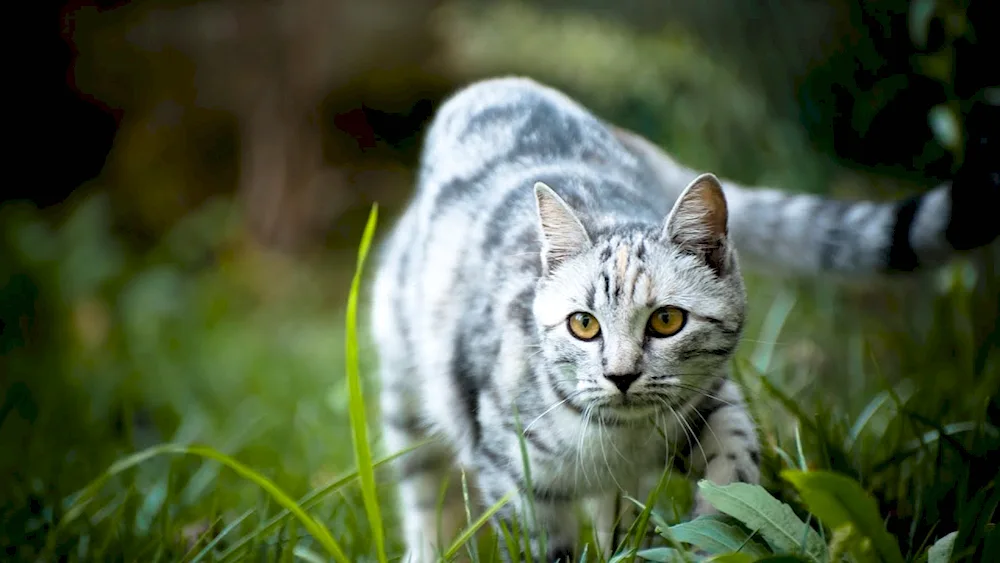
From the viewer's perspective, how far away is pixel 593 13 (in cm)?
515

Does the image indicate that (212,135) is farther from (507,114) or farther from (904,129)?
(904,129)

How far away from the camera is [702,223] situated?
191 cm

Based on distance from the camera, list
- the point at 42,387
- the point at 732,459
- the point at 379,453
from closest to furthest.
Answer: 1. the point at 732,459
2. the point at 379,453
3. the point at 42,387

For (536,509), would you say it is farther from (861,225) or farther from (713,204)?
(861,225)

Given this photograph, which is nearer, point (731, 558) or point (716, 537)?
point (731, 558)

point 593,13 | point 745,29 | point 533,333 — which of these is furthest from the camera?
point 593,13

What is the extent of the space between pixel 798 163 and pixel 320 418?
233 cm

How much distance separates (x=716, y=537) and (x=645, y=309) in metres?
0.46

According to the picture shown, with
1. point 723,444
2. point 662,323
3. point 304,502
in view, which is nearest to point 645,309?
point 662,323

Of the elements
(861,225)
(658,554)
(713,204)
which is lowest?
(658,554)

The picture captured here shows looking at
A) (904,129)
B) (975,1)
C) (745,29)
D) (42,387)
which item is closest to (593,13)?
(745,29)

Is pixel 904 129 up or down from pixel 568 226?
up

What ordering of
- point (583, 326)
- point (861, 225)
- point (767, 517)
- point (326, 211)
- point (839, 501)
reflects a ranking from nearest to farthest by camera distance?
point (839, 501), point (767, 517), point (583, 326), point (861, 225), point (326, 211)

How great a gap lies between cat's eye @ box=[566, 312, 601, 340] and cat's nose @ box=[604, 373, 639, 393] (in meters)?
0.12
